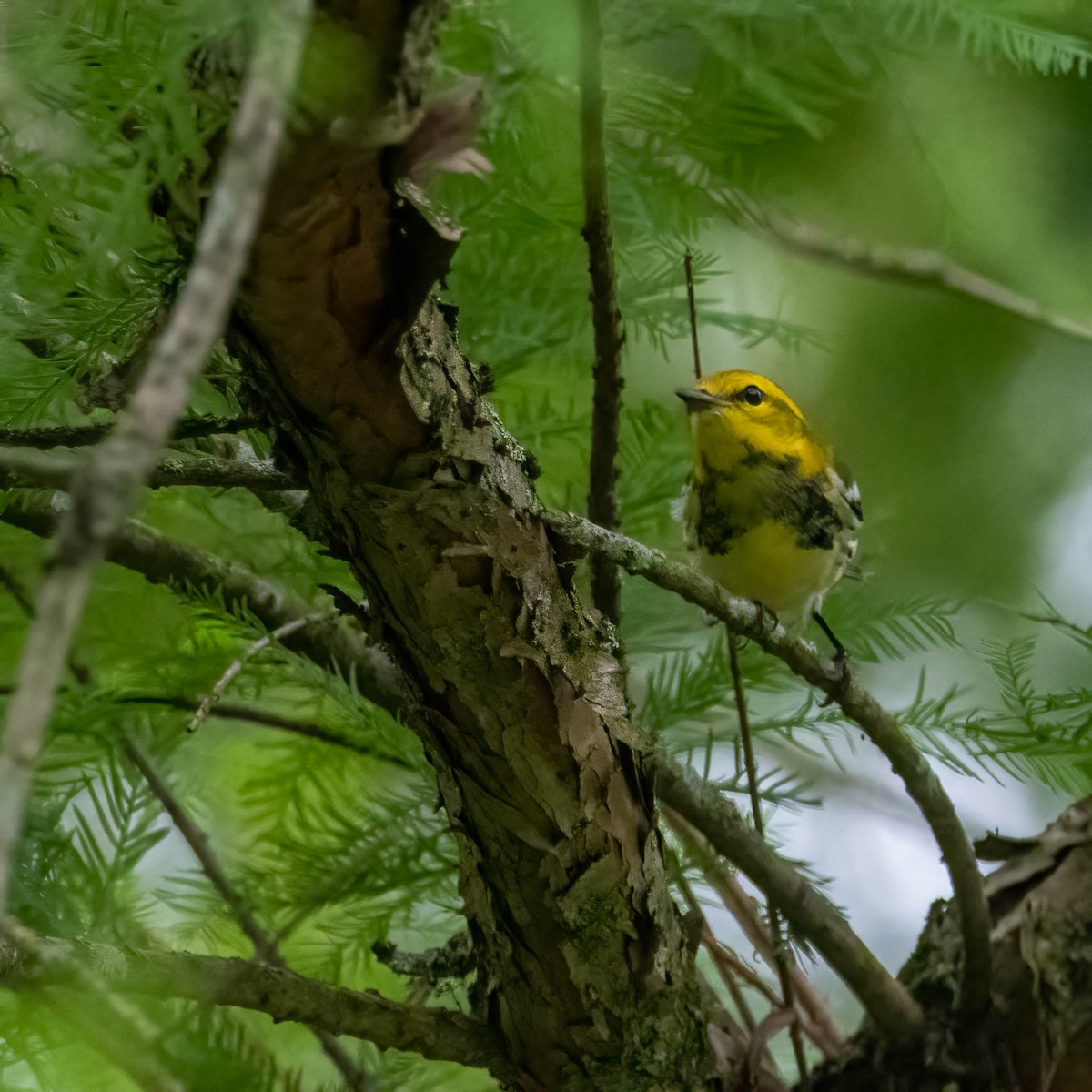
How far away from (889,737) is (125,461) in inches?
22.0

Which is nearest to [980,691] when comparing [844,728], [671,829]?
[844,728]

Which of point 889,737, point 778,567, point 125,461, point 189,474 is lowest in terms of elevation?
point 125,461

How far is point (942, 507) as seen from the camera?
0.93 m

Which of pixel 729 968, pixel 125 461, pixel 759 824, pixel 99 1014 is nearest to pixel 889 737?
pixel 759 824

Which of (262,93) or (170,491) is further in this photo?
(170,491)

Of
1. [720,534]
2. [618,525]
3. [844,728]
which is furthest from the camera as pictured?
[720,534]

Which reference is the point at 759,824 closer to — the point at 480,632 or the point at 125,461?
the point at 480,632

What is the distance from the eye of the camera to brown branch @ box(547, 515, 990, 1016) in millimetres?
506

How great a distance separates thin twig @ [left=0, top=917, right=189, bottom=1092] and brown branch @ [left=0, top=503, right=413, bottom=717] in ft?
0.68

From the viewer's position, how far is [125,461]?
0.12 m

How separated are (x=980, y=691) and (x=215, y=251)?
78 centimetres

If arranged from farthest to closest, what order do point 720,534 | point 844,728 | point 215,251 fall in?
1. point 720,534
2. point 844,728
3. point 215,251

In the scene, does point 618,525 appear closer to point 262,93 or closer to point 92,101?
point 92,101

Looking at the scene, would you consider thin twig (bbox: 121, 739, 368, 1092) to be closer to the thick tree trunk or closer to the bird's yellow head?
the thick tree trunk
